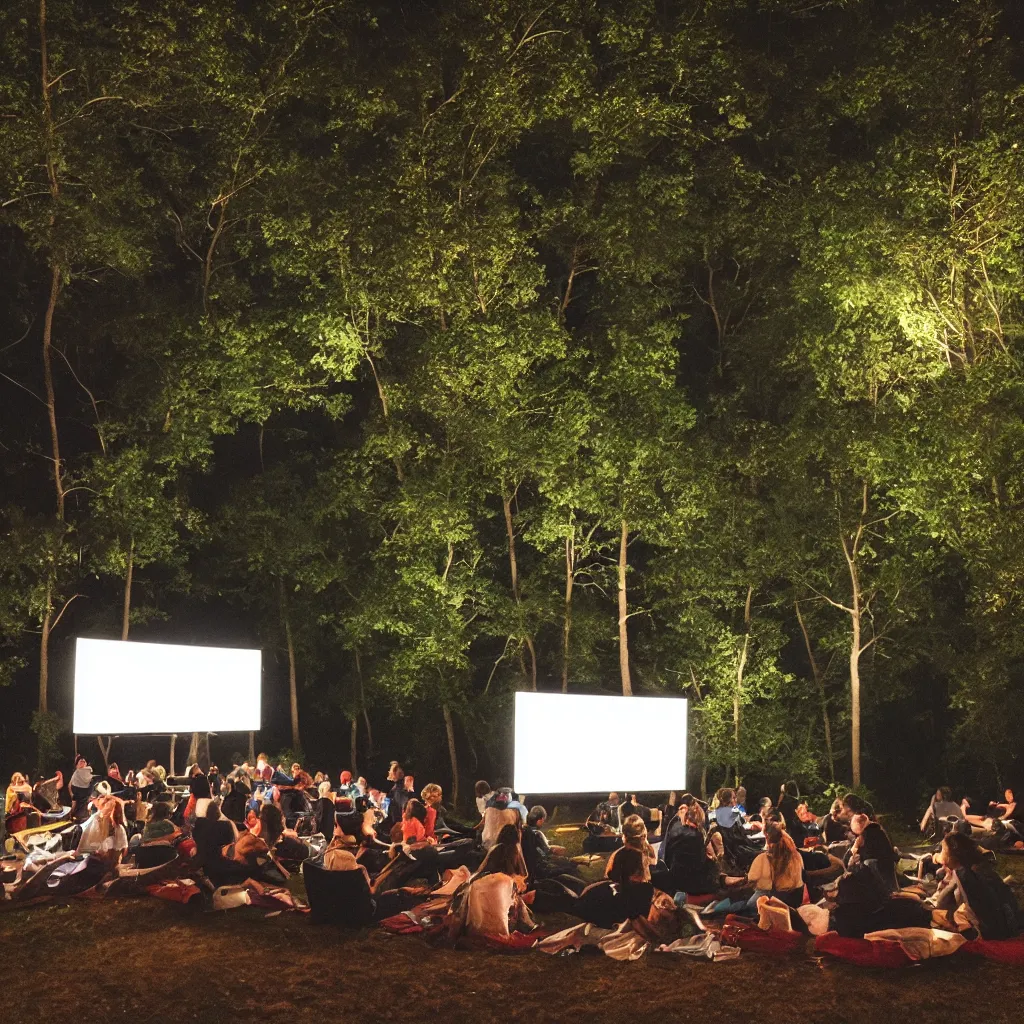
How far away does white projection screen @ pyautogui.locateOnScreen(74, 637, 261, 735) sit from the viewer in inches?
558

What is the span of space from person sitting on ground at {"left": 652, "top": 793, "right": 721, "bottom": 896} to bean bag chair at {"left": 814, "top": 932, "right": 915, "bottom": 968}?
1873 millimetres

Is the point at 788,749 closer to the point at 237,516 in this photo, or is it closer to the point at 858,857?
the point at 237,516

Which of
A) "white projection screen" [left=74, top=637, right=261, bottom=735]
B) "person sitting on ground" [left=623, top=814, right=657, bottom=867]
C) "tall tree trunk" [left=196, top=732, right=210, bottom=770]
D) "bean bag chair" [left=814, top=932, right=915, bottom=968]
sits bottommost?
"tall tree trunk" [left=196, top=732, right=210, bottom=770]

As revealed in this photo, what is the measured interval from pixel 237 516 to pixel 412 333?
5217mm

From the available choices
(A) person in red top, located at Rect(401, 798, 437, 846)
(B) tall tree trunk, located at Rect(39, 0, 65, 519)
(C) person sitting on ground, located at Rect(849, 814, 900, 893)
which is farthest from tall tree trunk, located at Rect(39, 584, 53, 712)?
(C) person sitting on ground, located at Rect(849, 814, 900, 893)

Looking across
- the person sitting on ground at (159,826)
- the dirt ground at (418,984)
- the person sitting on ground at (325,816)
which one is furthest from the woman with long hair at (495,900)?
the person sitting on ground at (325,816)

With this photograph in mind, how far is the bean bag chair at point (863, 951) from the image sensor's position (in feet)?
22.9

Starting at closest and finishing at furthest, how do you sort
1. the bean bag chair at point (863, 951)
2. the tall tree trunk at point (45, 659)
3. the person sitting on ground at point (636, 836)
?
the bean bag chair at point (863, 951) → the person sitting on ground at point (636, 836) → the tall tree trunk at point (45, 659)

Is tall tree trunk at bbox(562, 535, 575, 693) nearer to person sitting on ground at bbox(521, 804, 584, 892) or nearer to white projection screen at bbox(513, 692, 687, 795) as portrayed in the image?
white projection screen at bbox(513, 692, 687, 795)

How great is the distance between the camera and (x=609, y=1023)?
244 inches

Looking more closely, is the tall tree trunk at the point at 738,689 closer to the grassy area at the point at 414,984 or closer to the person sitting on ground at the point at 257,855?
the person sitting on ground at the point at 257,855

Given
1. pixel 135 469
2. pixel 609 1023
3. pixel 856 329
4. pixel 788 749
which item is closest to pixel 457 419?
pixel 135 469

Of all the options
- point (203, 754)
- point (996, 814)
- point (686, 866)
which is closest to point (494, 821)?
point (686, 866)

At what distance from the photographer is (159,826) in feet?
31.8
